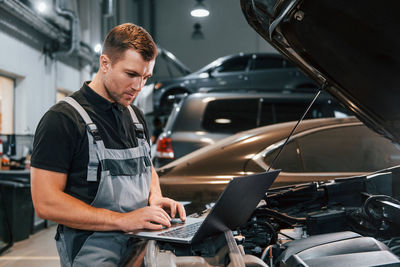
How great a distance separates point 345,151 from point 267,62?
520 centimetres

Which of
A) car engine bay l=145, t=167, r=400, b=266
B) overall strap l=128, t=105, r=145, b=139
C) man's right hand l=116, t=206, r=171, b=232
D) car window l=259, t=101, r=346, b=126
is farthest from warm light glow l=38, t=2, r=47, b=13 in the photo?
man's right hand l=116, t=206, r=171, b=232

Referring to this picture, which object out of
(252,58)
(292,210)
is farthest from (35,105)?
(292,210)

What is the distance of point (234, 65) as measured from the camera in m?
8.02

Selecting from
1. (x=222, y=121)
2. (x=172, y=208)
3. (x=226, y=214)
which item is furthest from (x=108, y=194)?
(x=222, y=121)

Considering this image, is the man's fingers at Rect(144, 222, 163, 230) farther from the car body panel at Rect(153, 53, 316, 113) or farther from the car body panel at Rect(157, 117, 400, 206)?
the car body panel at Rect(153, 53, 316, 113)

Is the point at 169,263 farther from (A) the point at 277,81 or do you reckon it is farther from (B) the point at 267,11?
(A) the point at 277,81

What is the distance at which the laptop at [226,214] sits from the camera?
49.7 inches

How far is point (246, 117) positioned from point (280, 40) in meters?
3.57

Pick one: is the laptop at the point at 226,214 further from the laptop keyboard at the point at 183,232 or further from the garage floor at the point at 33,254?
the garage floor at the point at 33,254

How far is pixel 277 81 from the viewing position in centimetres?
795

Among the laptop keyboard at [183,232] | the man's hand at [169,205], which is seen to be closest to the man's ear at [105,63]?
the man's hand at [169,205]

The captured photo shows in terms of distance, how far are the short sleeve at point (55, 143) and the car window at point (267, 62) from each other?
6.96 metres

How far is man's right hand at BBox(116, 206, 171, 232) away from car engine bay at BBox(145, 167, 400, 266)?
0.21ft

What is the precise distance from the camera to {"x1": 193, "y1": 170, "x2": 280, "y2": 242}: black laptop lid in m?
1.26
